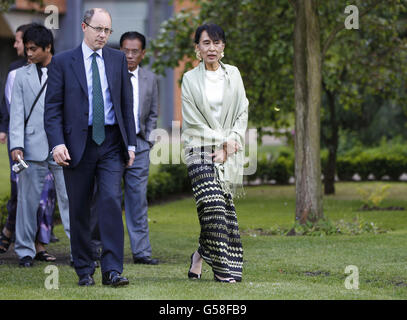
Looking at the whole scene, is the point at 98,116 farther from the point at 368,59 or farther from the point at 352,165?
the point at 352,165

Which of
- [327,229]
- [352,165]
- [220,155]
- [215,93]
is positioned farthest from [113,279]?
[352,165]

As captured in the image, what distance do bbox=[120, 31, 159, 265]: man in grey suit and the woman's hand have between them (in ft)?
6.95

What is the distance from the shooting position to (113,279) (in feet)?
20.3

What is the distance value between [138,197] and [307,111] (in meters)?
3.87

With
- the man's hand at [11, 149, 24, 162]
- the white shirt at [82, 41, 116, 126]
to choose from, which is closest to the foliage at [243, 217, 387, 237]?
the man's hand at [11, 149, 24, 162]

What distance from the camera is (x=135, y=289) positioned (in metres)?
6.07

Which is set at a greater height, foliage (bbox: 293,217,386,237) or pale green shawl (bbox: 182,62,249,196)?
pale green shawl (bbox: 182,62,249,196)

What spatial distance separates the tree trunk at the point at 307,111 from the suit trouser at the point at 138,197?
3539mm

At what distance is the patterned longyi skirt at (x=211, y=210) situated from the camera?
6.61m

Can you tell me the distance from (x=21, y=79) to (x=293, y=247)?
3917 millimetres

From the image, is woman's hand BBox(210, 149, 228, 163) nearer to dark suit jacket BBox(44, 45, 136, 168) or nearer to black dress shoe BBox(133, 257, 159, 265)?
dark suit jacket BBox(44, 45, 136, 168)

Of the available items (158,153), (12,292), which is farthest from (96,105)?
(158,153)

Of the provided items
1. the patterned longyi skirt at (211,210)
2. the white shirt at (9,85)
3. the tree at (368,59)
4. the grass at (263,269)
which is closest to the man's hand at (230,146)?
the patterned longyi skirt at (211,210)

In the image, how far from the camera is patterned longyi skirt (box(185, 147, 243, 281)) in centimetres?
661
